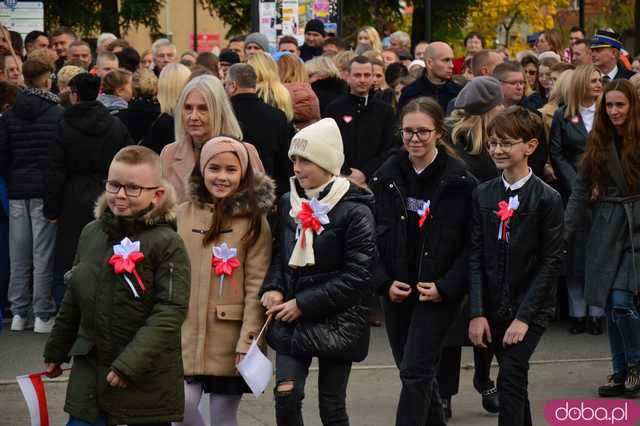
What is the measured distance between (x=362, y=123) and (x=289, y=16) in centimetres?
801

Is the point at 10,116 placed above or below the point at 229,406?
above

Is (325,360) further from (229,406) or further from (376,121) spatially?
(376,121)

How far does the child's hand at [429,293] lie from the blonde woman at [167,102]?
3559mm

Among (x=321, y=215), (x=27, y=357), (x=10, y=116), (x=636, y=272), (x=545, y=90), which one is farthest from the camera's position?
(x=545, y=90)

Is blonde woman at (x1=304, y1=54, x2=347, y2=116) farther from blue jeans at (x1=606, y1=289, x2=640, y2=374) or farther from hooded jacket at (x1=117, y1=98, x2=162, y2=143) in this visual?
blue jeans at (x1=606, y1=289, x2=640, y2=374)

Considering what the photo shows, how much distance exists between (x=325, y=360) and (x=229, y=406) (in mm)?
579

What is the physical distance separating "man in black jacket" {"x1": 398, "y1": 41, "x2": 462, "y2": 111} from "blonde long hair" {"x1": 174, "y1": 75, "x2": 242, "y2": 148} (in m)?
4.82

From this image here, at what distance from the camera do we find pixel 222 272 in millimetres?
6609

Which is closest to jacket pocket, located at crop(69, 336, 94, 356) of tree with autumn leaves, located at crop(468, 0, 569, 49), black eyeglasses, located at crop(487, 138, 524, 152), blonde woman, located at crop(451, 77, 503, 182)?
black eyeglasses, located at crop(487, 138, 524, 152)

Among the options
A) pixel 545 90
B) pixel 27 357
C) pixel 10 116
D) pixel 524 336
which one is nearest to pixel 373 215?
pixel 524 336

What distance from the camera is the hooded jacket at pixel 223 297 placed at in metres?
6.61

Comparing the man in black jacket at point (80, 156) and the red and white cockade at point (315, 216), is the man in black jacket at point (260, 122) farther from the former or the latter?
the red and white cockade at point (315, 216)

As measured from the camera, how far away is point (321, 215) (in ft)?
21.4

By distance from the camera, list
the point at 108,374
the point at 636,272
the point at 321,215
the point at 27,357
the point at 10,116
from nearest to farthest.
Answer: the point at 108,374, the point at 321,215, the point at 636,272, the point at 27,357, the point at 10,116
